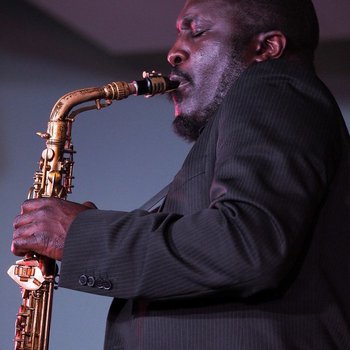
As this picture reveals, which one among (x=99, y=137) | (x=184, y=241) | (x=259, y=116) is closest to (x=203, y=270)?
(x=184, y=241)

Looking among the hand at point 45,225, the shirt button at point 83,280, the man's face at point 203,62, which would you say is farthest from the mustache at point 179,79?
the shirt button at point 83,280

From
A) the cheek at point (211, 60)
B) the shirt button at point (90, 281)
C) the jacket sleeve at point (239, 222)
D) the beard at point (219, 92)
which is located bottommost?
the shirt button at point (90, 281)

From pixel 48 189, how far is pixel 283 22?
68cm

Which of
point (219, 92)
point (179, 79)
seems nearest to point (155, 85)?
point (179, 79)

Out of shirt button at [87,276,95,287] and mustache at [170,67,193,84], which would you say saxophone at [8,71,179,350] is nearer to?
mustache at [170,67,193,84]

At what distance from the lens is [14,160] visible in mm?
3424

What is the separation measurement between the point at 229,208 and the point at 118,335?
1.23 feet

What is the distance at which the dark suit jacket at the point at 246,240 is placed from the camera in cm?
127

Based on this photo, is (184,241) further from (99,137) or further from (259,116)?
(99,137)

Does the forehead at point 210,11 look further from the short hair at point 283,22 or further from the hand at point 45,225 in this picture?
the hand at point 45,225

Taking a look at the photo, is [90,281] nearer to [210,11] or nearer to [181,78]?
[181,78]

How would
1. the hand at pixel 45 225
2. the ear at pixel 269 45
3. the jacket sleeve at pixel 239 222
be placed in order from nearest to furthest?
the jacket sleeve at pixel 239 222 → the hand at pixel 45 225 → the ear at pixel 269 45

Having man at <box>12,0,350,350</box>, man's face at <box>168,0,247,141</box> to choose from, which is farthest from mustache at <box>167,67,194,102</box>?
man at <box>12,0,350,350</box>

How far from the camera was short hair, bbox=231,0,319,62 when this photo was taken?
1768 millimetres
